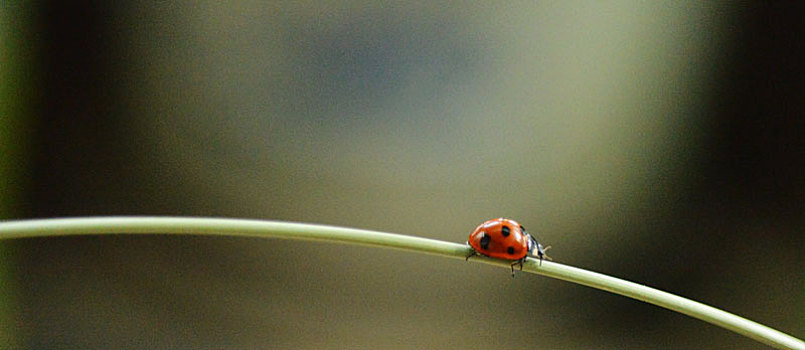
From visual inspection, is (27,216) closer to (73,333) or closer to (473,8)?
(73,333)

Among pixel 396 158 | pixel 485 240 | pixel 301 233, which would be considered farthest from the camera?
pixel 396 158

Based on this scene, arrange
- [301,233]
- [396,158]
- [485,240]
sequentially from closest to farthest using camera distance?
[301,233]
[485,240]
[396,158]

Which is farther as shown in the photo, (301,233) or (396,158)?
(396,158)

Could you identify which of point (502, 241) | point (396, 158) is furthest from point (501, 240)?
point (396, 158)

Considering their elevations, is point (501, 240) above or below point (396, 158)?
below

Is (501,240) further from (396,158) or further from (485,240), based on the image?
(396,158)

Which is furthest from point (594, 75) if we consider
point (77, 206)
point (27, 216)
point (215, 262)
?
point (27, 216)

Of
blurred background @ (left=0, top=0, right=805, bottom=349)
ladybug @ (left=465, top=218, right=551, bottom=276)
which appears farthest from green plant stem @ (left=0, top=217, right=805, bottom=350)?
blurred background @ (left=0, top=0, right=805, bottom=349)

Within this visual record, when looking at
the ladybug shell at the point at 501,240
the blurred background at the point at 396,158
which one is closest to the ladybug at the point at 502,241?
the ladybug shell at the point at 501,240
